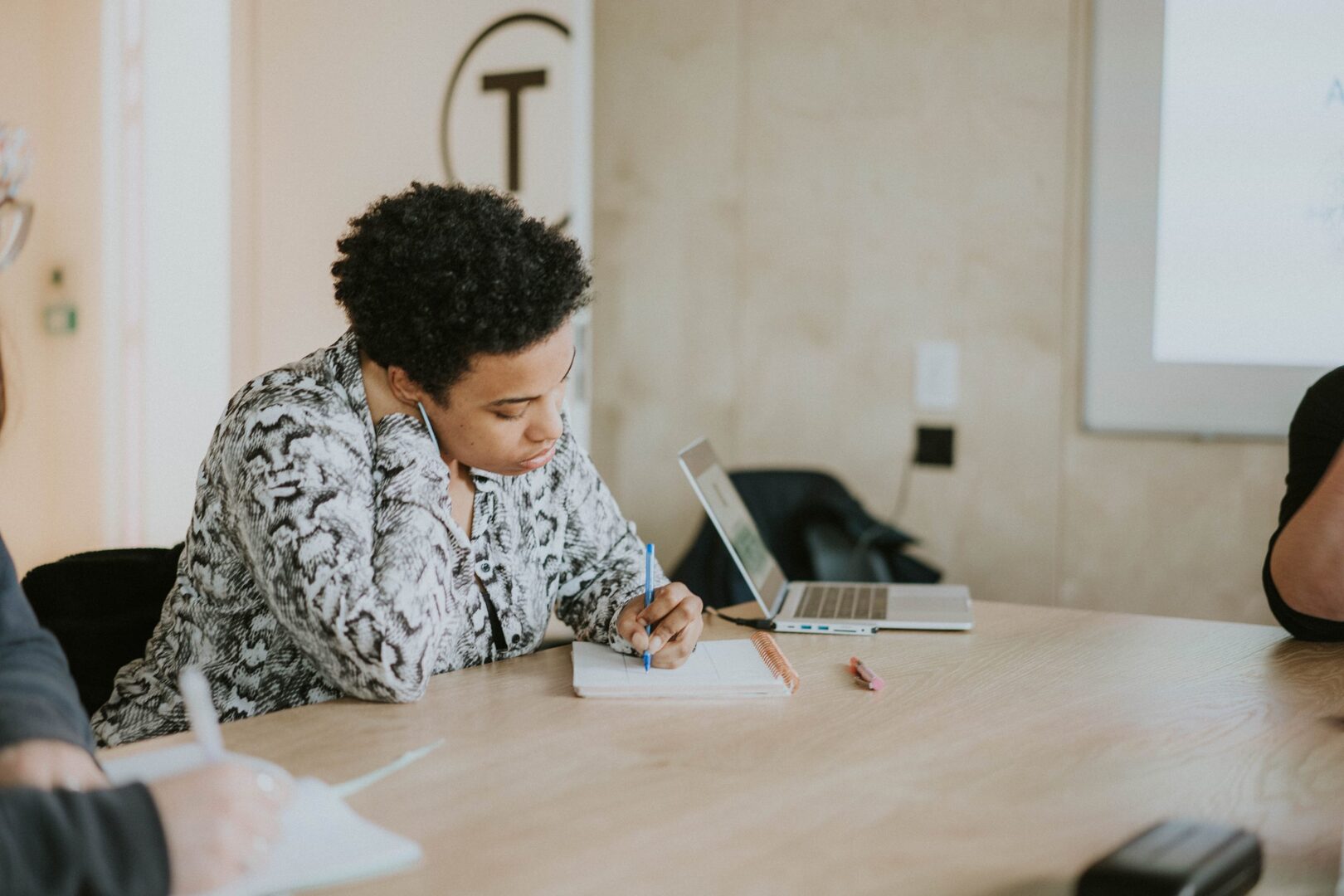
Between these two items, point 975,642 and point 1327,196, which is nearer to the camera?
point 975,642

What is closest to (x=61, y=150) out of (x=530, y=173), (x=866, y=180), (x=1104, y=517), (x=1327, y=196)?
(x=530, y=173)

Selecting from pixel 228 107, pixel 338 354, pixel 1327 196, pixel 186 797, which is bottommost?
pixel 186 797

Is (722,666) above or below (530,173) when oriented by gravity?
below

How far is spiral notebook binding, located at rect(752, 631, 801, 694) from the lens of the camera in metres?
1.38

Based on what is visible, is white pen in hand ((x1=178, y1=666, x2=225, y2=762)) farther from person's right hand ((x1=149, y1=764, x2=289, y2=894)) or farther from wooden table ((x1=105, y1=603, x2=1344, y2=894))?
wooden table ((x1=105, y1=603, x2=1344, y2=894))

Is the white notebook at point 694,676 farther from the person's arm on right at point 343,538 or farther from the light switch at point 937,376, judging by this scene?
the light switch at point 937,376

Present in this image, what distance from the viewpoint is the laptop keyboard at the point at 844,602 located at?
70.2 inches

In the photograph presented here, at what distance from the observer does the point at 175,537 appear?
2.83 meters

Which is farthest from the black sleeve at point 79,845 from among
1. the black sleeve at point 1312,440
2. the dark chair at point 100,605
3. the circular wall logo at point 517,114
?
the circular wall logo at point 517,114

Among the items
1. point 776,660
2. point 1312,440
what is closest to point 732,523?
point 776,660

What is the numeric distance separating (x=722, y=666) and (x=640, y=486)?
77.9 inches

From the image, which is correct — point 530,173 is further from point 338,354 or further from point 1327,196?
point 1327,196

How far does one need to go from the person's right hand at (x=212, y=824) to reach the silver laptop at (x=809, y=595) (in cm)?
94

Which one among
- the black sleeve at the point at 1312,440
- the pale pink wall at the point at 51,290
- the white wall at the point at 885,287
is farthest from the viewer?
the white wall at the point at 885,287
